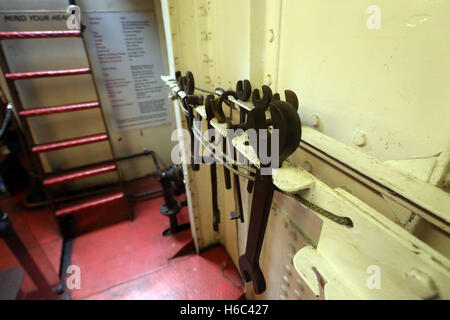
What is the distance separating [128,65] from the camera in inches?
74.5

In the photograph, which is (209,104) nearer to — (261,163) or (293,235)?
(261,163)

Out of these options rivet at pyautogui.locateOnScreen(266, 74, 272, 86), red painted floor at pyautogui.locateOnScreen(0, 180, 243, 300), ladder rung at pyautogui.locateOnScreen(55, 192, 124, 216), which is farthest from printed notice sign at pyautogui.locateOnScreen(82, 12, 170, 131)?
rivet at pyautogui.locateOnScreen(266, 74, 272, 86)

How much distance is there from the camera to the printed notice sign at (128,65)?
175 cm

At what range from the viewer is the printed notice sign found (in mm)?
1747

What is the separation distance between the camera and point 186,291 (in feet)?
4.39

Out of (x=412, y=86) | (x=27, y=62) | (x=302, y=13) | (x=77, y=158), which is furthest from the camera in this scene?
(x=77, y=158)

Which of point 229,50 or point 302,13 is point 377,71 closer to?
point 302,13

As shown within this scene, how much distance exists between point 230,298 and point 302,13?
1.41 m

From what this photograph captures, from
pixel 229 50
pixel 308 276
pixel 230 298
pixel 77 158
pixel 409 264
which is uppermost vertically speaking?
pixel 229 50

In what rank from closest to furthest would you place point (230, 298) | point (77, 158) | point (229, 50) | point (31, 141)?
point (229, 50) → point (230, 298) → point (31, 141) → point (77, 158)

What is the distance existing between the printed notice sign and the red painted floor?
36.5 inches

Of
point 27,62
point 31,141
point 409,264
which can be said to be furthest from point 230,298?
point 27,62

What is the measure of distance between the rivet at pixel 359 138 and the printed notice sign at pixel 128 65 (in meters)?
1.89

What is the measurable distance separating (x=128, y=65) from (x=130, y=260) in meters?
1.56
